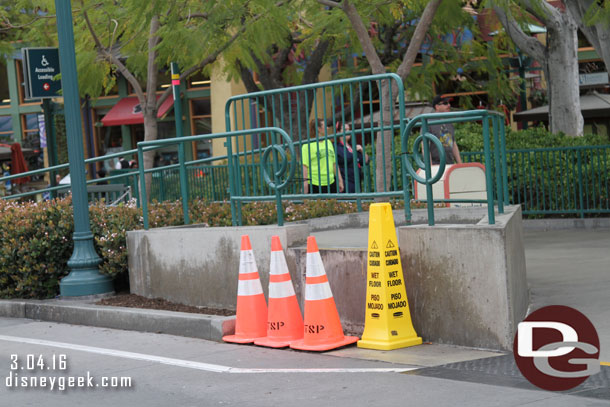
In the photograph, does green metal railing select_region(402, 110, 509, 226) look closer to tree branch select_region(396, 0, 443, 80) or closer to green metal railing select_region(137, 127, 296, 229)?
green metal railing select_region(137, 127, 296, 229)

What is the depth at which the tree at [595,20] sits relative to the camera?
41.6ft

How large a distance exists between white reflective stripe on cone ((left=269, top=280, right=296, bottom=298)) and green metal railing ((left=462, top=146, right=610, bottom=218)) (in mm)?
9251

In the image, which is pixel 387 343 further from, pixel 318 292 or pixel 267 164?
pixel 267 164

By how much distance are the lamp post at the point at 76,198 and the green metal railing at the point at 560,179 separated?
8183mm

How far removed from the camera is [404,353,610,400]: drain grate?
19.1 feet

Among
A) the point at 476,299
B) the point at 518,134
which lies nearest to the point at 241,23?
the point at 518,134

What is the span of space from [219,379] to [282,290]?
1307 millimetres

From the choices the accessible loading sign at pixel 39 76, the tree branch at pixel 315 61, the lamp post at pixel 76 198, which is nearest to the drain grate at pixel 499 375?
the lamp post at pixel 76 198

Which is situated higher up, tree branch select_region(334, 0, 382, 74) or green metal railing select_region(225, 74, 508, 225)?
tree branch select_region(334, 0, 382, 74)

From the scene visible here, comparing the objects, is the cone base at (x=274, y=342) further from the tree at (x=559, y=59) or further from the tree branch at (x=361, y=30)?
the tree at (x=559, y=59)

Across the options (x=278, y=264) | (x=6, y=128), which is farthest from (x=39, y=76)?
(x=6, y=128)

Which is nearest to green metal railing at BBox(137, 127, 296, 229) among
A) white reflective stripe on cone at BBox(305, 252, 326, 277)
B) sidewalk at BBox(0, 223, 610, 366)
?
sidewalk at BBox(0, 223, 610, 366)

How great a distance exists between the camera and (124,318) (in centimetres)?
924

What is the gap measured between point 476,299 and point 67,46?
18.4 ft
